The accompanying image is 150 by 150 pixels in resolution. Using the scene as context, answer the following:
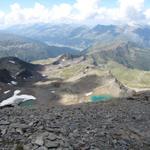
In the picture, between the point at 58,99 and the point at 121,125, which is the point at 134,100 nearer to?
the point at 121,125

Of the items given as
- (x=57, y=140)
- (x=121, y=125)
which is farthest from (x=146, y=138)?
(x=57, y=140)

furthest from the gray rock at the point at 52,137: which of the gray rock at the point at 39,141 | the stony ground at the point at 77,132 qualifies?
the gray rock at the point at 39,141

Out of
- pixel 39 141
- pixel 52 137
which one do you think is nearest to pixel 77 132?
pixel 52 137

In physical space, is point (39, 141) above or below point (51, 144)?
above

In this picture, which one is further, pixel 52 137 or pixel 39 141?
pixel 52 137

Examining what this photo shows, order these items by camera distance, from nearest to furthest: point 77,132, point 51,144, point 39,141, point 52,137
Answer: point 51,144 → point 39,141 → point 52,137 → point 77,132

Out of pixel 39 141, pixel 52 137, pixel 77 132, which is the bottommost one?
pixel 77 132

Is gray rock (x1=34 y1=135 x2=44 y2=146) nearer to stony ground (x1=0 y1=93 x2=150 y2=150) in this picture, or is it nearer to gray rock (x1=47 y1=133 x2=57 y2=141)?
stony ground (x1=0 y1=93 x2=150 y2=150)

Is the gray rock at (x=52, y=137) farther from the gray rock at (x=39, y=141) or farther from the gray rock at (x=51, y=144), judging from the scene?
the gray rock at (x=39, y=141)

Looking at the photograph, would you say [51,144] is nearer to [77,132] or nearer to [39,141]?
[39,141]
